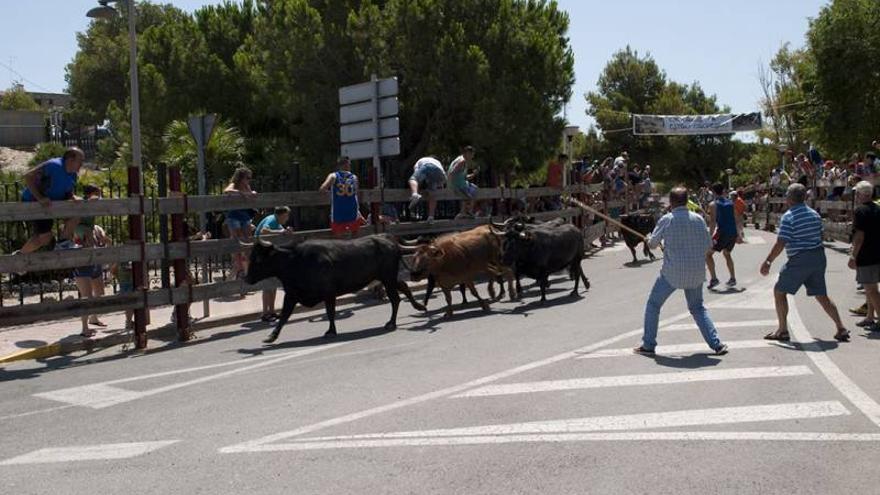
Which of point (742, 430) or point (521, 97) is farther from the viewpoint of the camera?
point (521, 97)

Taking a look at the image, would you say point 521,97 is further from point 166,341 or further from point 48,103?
point 48,103

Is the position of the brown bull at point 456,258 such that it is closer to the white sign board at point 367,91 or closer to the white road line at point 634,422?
the white sign board at point 367,91

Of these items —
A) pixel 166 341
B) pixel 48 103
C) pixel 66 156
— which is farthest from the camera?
pixel 48 103

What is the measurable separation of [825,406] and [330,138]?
61.8 feet

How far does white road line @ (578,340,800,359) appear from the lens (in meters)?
9.38

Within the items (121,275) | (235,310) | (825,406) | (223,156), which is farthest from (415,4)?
(825,406)

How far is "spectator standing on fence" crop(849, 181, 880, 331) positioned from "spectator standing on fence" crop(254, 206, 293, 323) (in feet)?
26.3

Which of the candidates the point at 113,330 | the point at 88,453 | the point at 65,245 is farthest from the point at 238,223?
the point at 88,453

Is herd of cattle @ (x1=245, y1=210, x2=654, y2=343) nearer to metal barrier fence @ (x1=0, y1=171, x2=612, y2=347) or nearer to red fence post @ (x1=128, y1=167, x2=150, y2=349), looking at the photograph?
metal barrier fence @ (x1=0, y1=171, x2=612, y2=347)

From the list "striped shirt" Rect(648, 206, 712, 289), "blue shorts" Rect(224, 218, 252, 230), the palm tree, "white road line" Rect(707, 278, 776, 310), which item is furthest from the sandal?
the palm tree

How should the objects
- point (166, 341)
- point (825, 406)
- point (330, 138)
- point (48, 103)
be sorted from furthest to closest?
point (48, 103), point (330, 138), point (166, 341), point (825, 406)

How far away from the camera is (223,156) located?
23.0 meters

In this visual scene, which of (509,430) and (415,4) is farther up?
(415,4)

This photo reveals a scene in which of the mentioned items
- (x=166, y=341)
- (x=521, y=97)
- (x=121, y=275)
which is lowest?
(x=166, y=341)
